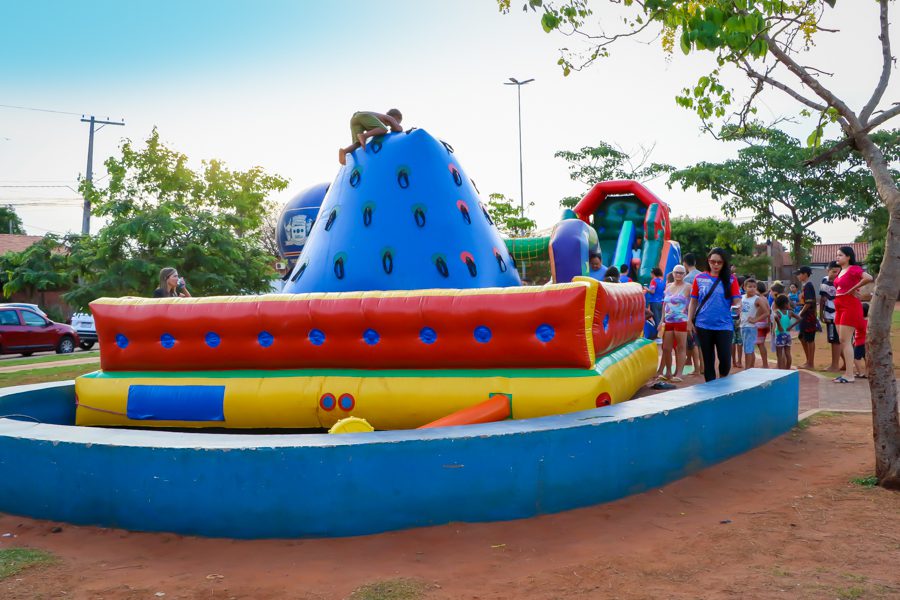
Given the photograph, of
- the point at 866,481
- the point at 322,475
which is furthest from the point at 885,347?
the point at 322,475

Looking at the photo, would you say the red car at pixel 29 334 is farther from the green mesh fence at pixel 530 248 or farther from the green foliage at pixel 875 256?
the green foliage at pixel 875 256

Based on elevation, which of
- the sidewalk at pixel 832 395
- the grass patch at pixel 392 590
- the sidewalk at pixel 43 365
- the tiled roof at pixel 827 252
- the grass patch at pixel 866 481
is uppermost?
the tiled roof at pixel 827 252

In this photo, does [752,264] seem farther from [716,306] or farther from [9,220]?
[9,220]

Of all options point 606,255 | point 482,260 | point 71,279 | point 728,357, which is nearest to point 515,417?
point 482,260

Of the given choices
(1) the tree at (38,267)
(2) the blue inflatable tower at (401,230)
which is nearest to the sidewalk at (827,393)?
(2) the blue inflatable tower at (401,230)

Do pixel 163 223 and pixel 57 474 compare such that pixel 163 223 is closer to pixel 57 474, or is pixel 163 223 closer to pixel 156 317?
pixel 156 317

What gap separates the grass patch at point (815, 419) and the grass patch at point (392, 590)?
4131 millimetres

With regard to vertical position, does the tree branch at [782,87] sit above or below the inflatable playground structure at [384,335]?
above

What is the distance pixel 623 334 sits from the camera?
6.69 m

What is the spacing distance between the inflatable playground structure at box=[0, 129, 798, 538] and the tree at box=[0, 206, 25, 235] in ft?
171

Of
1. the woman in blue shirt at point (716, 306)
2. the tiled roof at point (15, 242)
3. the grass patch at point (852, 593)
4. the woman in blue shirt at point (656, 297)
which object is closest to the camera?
the grass patch at point (852, 593)

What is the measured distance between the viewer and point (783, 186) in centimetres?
2538

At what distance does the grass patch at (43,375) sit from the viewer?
11.8m

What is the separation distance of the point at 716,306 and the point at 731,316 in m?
0.17
